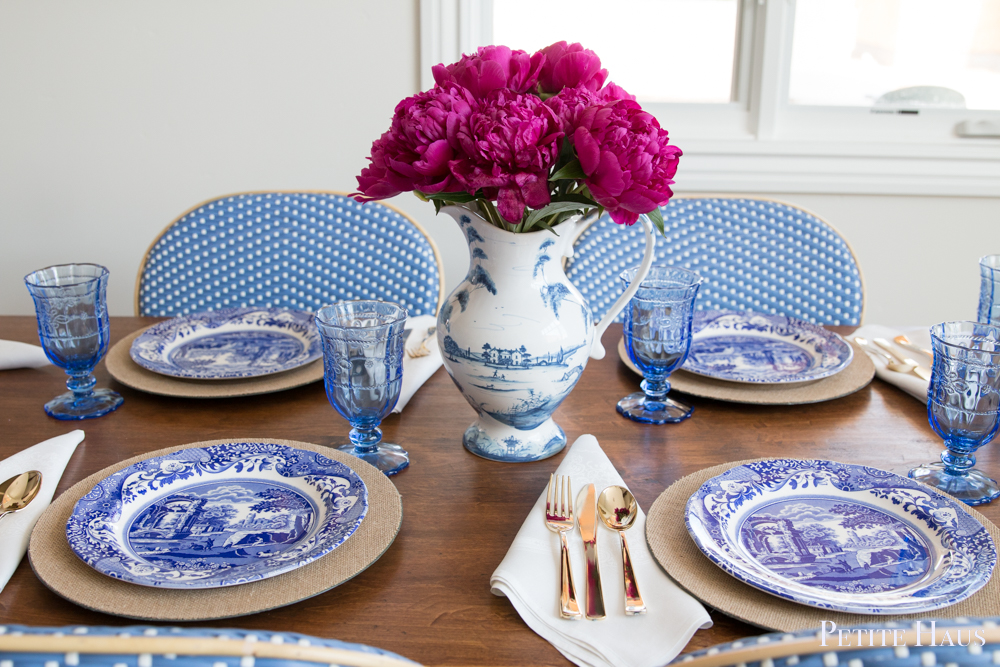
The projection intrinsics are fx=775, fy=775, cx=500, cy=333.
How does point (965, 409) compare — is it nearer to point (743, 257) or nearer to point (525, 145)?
point (525, 145)

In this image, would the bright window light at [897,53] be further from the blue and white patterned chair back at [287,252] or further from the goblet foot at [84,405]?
the goblet foot at [84,405]

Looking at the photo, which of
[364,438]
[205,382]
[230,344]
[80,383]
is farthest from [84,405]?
[364,438]

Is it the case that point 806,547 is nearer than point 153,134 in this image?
Yes

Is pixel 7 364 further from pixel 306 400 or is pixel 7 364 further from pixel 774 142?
pixel 774 142

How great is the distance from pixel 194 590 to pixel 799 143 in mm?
2021

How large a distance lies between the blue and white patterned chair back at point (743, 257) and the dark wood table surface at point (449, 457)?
0.40m

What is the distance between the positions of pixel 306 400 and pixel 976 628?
2.64 feet

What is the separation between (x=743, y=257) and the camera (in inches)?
57.5

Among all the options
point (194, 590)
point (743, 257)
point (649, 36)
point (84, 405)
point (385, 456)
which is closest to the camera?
point (194, 590)

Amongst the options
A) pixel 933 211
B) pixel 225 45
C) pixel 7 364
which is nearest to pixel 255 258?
pixel 7 364

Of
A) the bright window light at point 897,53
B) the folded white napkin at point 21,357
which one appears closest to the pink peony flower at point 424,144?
the folded white napkin at point 21,357

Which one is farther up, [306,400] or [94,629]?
[94,629]

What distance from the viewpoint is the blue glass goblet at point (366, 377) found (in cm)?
76

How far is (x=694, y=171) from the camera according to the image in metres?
2.14
